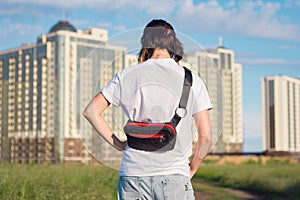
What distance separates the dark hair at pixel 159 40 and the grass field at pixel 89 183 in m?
6.38

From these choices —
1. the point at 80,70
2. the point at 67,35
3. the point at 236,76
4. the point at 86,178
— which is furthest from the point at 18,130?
the point at 80,70

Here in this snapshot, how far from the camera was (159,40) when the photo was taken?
298cm

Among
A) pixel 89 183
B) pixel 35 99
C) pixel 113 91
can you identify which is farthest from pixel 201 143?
pixel 35 99

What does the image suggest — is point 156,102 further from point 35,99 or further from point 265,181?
point 35,99

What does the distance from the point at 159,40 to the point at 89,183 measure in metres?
12.5

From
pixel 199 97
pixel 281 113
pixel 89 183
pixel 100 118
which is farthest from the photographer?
pixel 281 113

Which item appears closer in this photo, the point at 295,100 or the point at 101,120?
the point at 101,120

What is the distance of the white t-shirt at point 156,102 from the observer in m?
2.83

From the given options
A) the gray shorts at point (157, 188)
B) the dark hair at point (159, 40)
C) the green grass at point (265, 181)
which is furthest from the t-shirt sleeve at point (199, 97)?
the green grass at point (265, 181)

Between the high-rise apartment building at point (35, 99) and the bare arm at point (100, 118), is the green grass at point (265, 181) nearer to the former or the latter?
the bare arm at point (100, 118)

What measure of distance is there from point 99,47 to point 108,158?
58 centimetres

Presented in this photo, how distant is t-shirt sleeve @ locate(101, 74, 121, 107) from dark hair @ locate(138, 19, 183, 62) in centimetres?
18

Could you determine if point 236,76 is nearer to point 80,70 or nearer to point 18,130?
point 18,130

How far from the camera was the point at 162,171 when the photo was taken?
2.82 m
